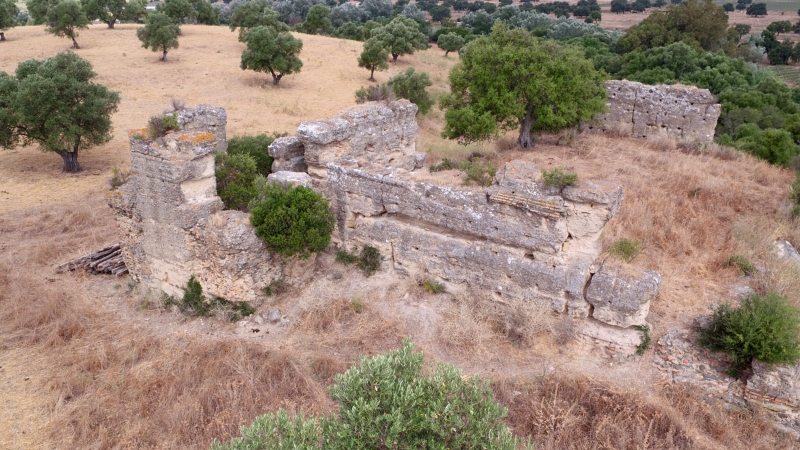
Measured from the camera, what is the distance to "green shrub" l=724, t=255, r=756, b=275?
1009 cm

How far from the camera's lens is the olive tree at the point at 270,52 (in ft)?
→ 92.4

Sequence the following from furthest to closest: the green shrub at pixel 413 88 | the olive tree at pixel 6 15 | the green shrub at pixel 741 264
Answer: the olive tree at pixel 6 15 → the green shrub at pixel 413 88 → the green shrub at pixel 741 264

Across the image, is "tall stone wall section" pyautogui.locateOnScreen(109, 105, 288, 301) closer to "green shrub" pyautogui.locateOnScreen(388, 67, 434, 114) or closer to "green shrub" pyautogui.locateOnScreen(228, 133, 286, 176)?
"green shrub" pyautogui.locateOnScreen(228, 133, 286, 176)

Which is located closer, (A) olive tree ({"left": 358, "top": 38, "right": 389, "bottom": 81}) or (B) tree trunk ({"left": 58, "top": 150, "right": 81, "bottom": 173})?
(B) tree trunk ({"left": 58, "top": 150, "right": 81, "bottom": 173})

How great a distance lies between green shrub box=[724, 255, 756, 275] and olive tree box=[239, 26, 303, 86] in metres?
23.5

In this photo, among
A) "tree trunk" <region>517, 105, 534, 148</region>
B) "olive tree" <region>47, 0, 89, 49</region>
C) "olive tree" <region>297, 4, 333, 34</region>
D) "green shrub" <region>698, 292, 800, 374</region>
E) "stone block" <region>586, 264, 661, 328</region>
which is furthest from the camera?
"olive tree" <region>297, 4, 333, 34</region>

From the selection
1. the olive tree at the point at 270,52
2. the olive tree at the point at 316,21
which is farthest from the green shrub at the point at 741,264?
the olive tree at the point at 316,21

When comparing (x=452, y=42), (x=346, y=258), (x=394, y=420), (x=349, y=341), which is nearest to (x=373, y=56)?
(x=452, y=42)

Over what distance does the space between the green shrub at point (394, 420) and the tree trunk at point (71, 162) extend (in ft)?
56.2

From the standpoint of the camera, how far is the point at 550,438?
7.14 m

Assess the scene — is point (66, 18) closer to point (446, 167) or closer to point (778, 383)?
point (446, 167)

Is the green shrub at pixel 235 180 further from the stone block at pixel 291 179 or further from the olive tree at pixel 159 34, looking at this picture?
the olive tree at pixel 159 34

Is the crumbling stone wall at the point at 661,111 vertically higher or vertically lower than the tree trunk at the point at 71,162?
higher

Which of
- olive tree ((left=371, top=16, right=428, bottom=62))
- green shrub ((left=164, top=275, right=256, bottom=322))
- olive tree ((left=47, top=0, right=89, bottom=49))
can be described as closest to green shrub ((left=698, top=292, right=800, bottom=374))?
green shrub ((left=164, top=275, right=256, bottom=322))
